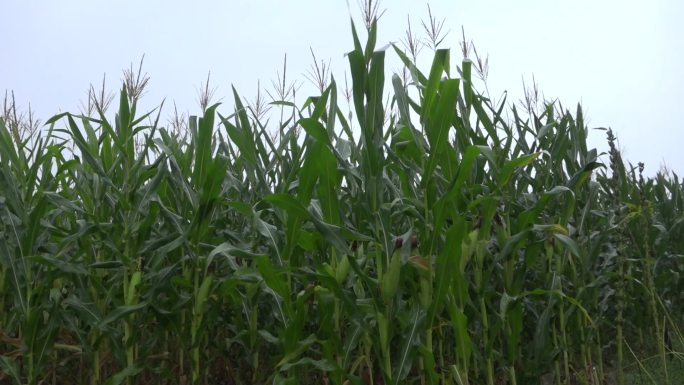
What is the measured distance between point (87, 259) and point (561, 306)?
7.30ft

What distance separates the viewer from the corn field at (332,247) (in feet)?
7.80

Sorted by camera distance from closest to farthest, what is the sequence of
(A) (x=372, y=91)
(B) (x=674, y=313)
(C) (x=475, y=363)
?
(A) (x=372, y=91) < (C) (x=475, y=363) < (B) (x=674, y=313)

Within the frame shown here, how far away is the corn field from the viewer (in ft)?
7.80

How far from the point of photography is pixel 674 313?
4668 millimetres

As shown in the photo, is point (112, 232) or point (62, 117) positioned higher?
point (62, 117)

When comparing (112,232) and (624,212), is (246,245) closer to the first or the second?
(112,232)

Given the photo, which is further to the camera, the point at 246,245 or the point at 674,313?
the point at 674,313

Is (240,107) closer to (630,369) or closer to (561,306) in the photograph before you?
(561,306)

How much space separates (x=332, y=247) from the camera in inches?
103

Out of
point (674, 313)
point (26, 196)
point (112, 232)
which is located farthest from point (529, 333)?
point (26, 196)

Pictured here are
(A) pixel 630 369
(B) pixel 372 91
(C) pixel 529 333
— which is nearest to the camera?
(B) pixel 372 91

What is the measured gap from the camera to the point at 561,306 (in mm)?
3037

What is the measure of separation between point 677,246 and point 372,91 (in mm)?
3444

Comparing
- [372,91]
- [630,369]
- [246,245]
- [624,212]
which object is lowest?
[630,369]
